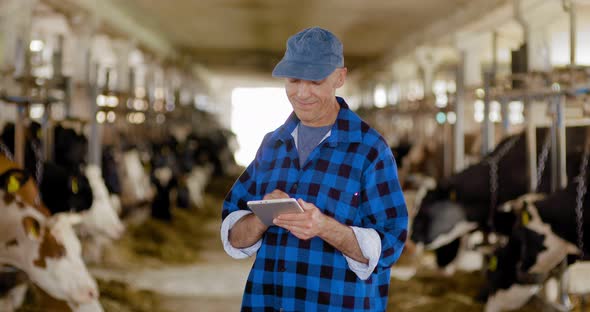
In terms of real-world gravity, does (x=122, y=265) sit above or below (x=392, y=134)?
below

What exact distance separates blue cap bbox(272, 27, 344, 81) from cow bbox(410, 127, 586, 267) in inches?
136

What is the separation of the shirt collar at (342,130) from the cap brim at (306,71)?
0.49ft

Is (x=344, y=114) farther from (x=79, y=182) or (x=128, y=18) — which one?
(x=128, y=18)

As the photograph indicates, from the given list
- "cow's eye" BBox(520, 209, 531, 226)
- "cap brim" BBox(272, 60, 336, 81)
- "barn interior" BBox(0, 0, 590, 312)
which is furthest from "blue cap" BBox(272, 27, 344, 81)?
"cow's eye" BBox(520, 209, 531, 226)

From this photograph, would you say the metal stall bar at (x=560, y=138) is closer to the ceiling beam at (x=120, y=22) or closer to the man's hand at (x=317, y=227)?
the man's hand at (x=317, y=227)

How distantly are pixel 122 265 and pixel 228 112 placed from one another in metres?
19.5

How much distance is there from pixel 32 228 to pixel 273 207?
2.49m

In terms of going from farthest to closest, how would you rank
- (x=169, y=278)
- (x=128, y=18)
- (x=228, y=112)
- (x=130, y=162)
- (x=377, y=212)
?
(x=228, y=112)
(x=128, y=18)
(x=130, y=162)
(x=169, y=278)
(x=377, y=212)

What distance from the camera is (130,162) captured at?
7.53 metres

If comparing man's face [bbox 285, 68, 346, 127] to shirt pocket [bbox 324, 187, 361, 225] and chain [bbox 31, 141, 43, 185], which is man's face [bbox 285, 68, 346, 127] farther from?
chain [bbox 31, 141, 43, 185]

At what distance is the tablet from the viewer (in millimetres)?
1477

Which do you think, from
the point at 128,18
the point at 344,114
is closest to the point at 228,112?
the point at 128,18

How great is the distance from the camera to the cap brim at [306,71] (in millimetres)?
1609

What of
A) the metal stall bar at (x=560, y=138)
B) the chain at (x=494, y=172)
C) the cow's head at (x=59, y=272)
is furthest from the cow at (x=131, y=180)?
the metal stall bar at (x=560, y=138)
